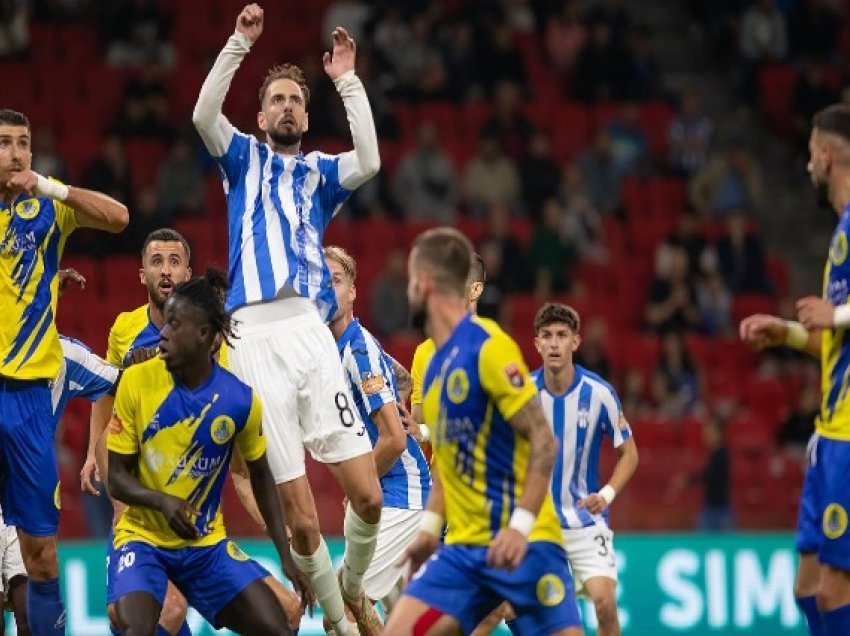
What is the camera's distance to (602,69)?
2003 cm

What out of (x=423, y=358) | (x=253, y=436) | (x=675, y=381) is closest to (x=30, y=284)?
(x=253, y=436)

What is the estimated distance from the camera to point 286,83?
28.1ft

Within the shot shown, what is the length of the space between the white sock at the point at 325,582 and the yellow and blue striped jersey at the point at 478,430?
1.74 meters

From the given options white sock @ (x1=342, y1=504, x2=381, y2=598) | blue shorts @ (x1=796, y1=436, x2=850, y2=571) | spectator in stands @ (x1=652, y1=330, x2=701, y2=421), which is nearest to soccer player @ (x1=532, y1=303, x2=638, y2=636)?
white sock @ (x1=342, y1=504, x2=381, y2=598)

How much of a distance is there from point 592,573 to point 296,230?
2.78m

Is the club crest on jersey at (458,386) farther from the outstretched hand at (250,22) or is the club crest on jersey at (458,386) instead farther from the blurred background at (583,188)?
the blurred background at (583,188)

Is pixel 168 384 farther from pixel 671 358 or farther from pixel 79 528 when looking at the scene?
pixel 671 358

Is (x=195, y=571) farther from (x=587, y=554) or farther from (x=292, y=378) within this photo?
(x=587, y=554)

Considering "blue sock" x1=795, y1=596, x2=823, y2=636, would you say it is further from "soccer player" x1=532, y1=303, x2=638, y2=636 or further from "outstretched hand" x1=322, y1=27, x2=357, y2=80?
"outstretched hand" x1=322, y1=27, x2=357, y2=80

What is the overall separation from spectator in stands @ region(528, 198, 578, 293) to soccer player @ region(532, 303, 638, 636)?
7387mm

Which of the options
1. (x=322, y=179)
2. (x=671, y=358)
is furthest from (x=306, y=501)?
(x=671, y=358)

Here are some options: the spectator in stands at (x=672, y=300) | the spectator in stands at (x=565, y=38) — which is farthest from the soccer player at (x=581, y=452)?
the spectator in stands at (x=565, y=38)

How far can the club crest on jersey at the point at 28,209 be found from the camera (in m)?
8.57

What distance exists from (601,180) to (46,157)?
20.5ft
